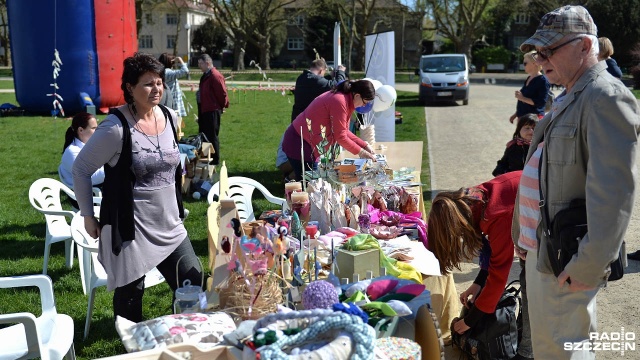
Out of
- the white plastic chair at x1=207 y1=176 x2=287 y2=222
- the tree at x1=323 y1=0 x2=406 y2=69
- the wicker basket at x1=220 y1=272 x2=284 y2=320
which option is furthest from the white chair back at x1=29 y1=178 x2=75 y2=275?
the tree at x1=323 y1=0 x2=406 y2=69

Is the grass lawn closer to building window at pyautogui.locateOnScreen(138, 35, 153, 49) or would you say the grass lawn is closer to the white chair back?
the white chair back

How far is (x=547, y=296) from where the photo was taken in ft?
8.52

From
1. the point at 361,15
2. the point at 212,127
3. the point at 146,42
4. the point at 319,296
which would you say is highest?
the point at 361,15

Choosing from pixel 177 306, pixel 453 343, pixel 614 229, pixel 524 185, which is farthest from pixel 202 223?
pixel 614 229

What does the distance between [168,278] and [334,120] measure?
8.88 feet

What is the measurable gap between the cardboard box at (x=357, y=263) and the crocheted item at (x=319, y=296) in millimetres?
657

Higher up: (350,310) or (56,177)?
(350,310)

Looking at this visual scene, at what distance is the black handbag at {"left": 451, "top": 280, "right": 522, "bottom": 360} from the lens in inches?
146

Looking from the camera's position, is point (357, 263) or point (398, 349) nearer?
point (398, 349)

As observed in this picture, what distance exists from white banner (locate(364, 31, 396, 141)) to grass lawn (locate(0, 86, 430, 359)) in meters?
0.82

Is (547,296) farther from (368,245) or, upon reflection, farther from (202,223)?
(202,223)

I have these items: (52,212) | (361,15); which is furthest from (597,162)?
(361,15)

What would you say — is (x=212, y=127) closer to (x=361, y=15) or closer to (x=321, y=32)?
(x=361, y=15)

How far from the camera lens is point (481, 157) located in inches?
438
